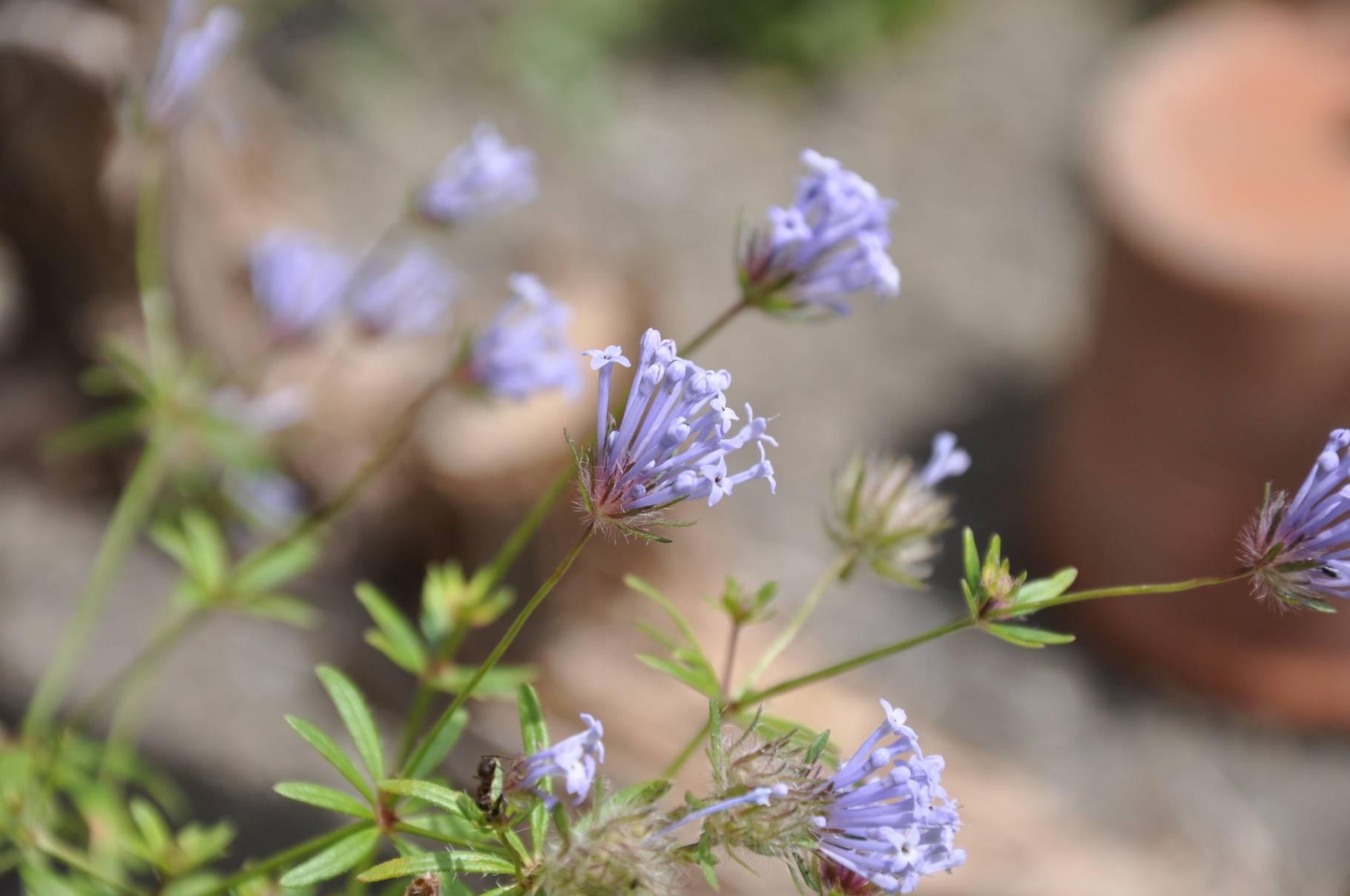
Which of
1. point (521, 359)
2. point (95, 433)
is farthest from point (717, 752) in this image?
point (95, 433)

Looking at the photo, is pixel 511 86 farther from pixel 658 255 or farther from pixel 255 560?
pixel 255 560

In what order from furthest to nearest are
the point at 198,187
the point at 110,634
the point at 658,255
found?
the point at 658,255 < the point at 110,634 < the point at 198,187

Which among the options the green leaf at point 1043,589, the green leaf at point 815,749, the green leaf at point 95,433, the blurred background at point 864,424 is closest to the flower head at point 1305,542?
the green leaf at point 1043,589

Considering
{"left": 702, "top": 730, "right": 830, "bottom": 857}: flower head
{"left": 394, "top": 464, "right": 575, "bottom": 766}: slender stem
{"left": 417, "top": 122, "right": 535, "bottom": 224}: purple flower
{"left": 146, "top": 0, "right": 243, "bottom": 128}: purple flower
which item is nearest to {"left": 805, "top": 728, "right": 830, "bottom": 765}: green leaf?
{"left": 702, "top": 730, "right": 830, "bottom": 857}: flower head

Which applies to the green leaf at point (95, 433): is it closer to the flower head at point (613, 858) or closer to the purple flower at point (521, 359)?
the purple flower at point (521, 359)

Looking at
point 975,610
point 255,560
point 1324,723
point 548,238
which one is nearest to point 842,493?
point 975,610

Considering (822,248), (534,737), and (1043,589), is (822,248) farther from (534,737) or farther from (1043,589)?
(534,737)
